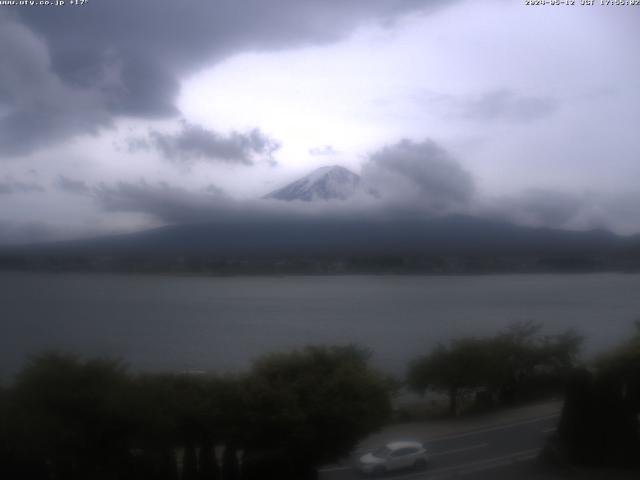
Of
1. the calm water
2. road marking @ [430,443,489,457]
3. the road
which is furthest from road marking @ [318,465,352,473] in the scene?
the calm water

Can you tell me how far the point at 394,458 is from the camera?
6203 millimetres

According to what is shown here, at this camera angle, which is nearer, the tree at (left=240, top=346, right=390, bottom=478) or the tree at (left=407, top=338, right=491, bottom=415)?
the tree at (left=240, top=346, right=390, bottom=478)

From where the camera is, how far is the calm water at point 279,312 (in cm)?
740

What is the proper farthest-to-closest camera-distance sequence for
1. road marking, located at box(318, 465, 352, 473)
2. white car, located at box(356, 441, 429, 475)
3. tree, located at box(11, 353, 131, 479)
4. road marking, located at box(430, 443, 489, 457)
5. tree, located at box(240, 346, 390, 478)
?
tree, located at box(240, 346, 390, 478)
road marking, located at box(318, 465, 352, 473)
road marking, located at box(430, 443, 489, 457)
white car, located at box(356, 441, 429, 475)
tree, located at box(11, 353, 131, 479)

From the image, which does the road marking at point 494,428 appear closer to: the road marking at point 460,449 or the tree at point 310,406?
the road marking at point 460,449

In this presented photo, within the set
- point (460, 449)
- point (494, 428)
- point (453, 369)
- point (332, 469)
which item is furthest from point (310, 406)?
point (494, 428)

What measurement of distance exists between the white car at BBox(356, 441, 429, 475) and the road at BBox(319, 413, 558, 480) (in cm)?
8

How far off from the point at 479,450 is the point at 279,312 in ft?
10.2

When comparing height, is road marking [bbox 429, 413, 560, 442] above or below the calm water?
below

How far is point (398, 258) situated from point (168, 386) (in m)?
3.77

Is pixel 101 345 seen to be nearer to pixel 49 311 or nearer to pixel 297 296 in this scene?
pixel 49 311

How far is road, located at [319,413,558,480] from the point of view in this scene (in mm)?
6250

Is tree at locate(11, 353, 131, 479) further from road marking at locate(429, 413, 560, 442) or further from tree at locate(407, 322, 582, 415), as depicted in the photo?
tree at locate(407, 322, 582, 415)

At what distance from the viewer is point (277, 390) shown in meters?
6.84
